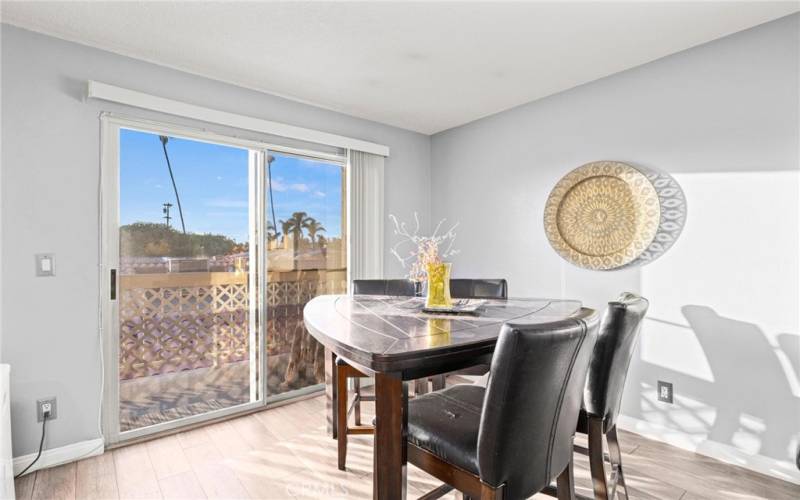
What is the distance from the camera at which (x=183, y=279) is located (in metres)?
2.80

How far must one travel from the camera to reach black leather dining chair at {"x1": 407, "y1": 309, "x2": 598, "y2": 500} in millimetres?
1042

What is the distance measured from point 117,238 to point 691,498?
348 cm

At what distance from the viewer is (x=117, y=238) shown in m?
2.51

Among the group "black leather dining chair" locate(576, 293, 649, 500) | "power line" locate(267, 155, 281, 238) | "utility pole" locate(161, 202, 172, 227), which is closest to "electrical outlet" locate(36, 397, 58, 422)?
"utility pole" locate(161, 202, 172, 227)

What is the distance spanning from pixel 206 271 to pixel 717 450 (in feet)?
11.3

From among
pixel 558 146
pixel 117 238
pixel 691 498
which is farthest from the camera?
pixel 558 146

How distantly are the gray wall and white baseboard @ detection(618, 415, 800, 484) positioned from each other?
3.43 metres

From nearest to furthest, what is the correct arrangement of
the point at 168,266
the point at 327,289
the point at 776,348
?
the point at 776,348, the point at 168,266, the point at 327,289

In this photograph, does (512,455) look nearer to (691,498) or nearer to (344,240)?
(691,498)

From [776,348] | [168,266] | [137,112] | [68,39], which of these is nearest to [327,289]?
[168,266]

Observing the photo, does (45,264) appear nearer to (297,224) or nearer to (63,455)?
(63,455)

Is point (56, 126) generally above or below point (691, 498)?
above

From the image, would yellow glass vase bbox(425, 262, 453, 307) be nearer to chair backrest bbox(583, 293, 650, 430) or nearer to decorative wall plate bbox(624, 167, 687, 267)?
chair backrest bbox(583, 293, 650, 430)

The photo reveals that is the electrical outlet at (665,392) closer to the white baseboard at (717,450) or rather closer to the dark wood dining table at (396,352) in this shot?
the white baseboard at (717,450)
